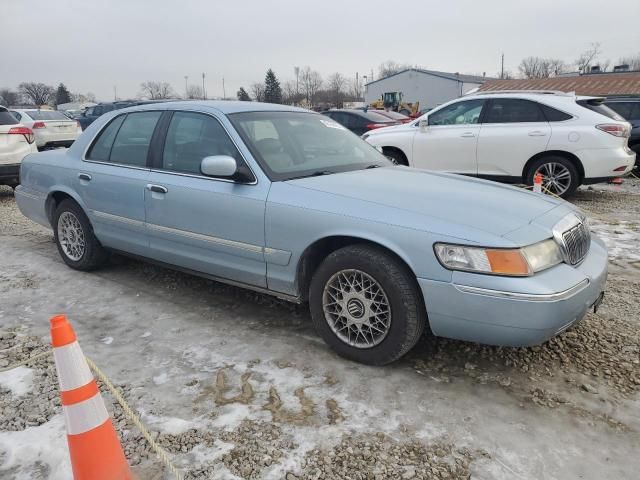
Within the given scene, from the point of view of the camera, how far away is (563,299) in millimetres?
2684

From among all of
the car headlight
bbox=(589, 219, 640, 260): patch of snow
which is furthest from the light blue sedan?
bbox=(589, 219, 640, 260): patch of snow

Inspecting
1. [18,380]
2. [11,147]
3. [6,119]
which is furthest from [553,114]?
[6,119]

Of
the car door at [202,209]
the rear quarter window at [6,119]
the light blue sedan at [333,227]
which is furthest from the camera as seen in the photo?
the rear quarter window at [6,119]

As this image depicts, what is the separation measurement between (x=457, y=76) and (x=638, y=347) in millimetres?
65530

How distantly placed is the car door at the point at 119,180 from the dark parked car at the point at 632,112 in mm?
10227

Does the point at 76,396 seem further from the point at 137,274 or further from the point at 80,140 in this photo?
the point at 80,140

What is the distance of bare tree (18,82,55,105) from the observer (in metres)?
97.6

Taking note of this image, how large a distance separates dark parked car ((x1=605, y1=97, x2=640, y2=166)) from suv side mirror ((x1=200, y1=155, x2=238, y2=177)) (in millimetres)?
10297

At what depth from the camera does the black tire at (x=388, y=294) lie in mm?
2883

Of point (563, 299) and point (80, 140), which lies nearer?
point (563, 299)

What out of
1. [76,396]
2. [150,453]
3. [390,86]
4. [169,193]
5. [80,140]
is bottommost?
[150,453]

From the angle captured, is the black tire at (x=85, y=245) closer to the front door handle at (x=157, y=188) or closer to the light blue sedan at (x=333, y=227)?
the light blue sedan at (x=333, y=227)

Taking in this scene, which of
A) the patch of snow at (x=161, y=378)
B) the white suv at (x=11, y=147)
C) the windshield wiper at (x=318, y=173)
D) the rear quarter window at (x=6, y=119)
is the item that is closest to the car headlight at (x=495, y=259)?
the windshield wiper at (x=318, y=173)

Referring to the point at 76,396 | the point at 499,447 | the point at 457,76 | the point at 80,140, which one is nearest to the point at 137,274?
the point at 80,140
